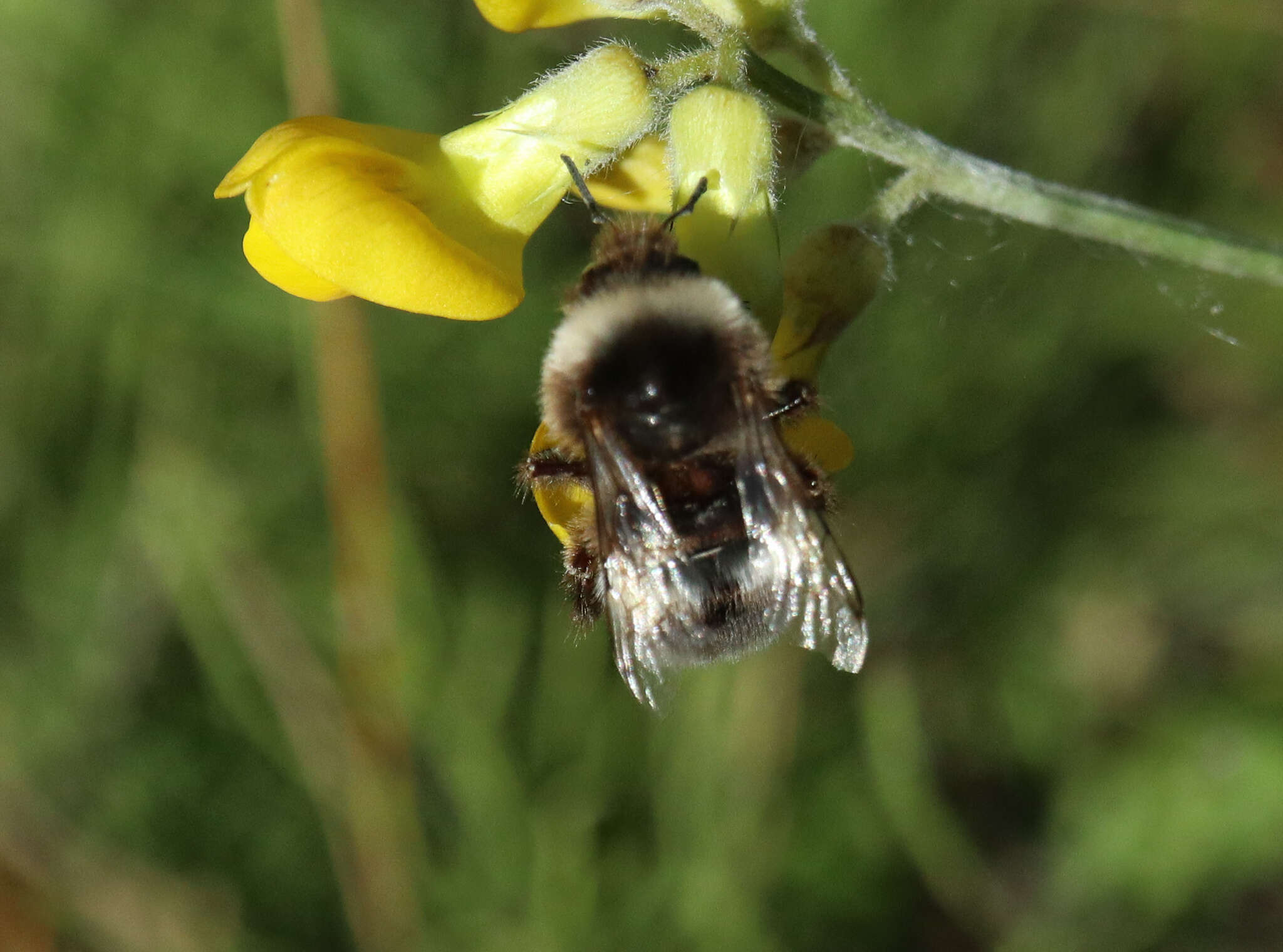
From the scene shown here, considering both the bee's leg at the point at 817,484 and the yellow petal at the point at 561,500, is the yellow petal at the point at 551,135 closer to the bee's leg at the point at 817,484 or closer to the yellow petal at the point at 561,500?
the yellow petal at the point at 561,500

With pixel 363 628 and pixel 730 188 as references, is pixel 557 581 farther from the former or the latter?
pixel 730 188

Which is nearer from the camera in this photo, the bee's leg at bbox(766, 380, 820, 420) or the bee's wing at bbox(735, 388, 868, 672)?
the bee's wing at bbox(735, 388, 868, 672)

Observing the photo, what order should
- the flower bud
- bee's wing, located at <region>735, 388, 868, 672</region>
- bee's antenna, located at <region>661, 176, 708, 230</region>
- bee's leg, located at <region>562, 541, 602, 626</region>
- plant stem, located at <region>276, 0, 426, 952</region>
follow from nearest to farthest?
1. bee's wing, located at <region>735, 388, 868, 672</region>
2. bee's antenna, located at <region>661, 176, 708, 230</region>
3. bee's leg, located at <region>562, 541, 602, 626</region>
4. the flower bud
5. plant stem, located at <region>276, 0, 426, 952</region>

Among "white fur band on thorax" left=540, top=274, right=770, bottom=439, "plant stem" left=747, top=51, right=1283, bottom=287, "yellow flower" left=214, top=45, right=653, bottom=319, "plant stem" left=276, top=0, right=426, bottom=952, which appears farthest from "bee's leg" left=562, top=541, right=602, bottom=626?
"plant stem" left=276, top=0, right=426, bottom=952

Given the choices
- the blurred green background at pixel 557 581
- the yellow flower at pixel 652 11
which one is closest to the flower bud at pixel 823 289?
the yellow flower at pixel 652 11

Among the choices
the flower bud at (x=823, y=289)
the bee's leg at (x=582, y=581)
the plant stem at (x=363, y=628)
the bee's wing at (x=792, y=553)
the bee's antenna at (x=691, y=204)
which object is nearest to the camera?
the bee's wing at (x=792, y=553)

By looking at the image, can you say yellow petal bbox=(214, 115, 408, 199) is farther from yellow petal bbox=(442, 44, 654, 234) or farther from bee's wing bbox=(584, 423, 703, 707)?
bee's wing bbox=(584, 423, 703, 707)

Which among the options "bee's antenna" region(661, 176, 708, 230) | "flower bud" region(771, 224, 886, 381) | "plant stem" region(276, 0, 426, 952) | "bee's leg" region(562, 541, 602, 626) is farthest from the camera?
"plant stem" region(276, 0, 426, 952)
